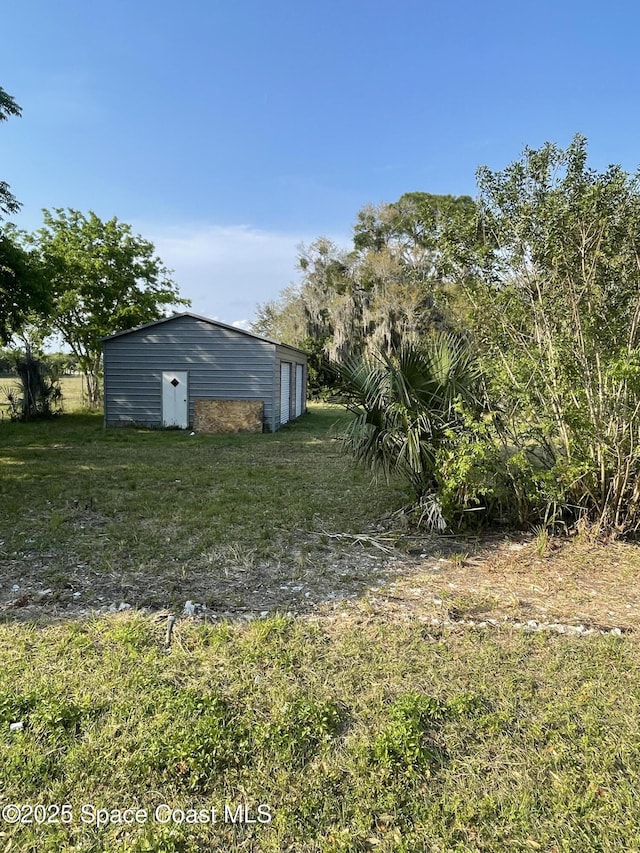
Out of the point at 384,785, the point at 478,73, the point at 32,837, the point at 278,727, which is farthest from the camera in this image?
the point at 478,73

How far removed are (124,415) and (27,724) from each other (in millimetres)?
11523

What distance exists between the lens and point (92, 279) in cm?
1623

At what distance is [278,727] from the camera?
2006mm

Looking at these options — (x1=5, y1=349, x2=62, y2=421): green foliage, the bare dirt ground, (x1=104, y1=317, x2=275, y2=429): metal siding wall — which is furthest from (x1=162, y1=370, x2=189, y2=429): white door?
the bare dirt ground

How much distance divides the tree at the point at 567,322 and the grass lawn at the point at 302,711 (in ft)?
2.56

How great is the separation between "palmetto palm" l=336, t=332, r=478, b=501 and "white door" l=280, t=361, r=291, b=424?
8794mm

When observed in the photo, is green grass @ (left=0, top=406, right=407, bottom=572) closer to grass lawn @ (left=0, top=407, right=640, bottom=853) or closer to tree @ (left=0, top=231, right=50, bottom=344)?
grass lawn @ (left=0, top=407, right=640, bottom=853)

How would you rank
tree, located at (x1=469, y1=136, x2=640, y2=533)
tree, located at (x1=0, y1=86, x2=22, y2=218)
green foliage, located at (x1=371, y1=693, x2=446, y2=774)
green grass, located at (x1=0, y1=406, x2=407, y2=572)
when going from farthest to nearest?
tree, located at (x1=0, y1=86, x2=22, y2=218)
green grass, located at (x1=0, y1=406, x2=407, y2=572)
tree, located at (x1=469, y1=136, x2=640, y2=533)
green foliage, located at (x1=371, y1=693, x2=446, y2=774)

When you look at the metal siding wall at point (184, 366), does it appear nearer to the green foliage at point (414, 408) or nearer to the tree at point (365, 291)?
the tree at point (365, 291)

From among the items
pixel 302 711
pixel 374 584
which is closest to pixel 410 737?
pixel 302 711

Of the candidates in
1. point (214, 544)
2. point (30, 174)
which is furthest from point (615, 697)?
point (30, 174)

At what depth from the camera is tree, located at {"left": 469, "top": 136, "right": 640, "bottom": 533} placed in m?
3.75

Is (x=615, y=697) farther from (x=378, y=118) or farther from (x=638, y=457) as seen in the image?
(x=378, y=118)

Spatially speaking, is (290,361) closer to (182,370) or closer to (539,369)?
(182,370)
